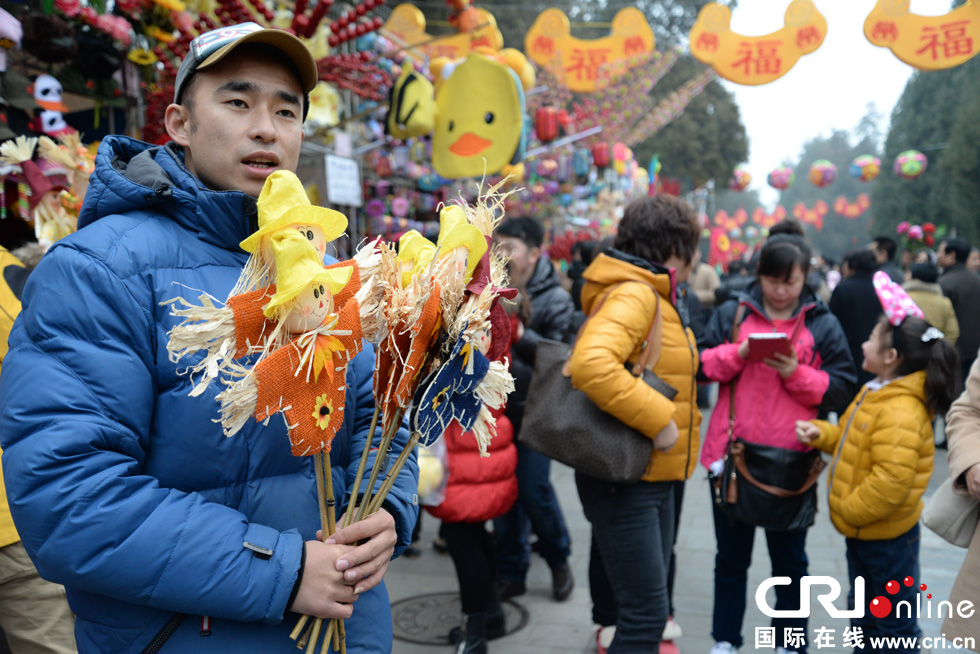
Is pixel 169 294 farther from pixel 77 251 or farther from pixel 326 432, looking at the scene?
pixel 326 432

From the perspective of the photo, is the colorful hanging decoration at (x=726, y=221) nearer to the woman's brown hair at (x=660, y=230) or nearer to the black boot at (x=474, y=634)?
the woman's brown hair at (x=660, y=230)

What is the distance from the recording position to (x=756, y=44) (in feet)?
20.7

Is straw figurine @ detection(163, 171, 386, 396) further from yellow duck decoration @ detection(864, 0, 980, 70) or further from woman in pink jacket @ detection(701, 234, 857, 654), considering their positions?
yellow duck decoration @ detection(864, 0, 980, 70)

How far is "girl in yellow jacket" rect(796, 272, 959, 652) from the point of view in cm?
279

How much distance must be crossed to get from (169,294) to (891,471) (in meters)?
2.65

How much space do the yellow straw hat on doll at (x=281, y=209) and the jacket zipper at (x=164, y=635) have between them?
67 cm

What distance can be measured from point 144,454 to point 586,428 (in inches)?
65.9

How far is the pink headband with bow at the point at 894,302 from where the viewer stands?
2994 mm

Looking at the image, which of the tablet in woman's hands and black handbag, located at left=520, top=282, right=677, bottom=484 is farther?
the tablet in woman's hands

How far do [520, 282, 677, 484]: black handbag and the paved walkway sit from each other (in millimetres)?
1368

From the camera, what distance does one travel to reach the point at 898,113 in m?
33.6

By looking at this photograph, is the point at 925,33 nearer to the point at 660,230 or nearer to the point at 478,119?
the point at 478,119

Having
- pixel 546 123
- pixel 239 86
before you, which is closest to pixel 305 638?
pixel 239 86

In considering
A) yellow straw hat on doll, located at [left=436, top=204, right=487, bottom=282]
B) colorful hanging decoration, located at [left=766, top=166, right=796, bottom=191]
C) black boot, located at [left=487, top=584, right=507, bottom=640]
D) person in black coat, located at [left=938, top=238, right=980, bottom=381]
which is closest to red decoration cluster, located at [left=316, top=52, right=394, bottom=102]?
black boot, located at [left=487, top=584, right=507, bottom=640]
